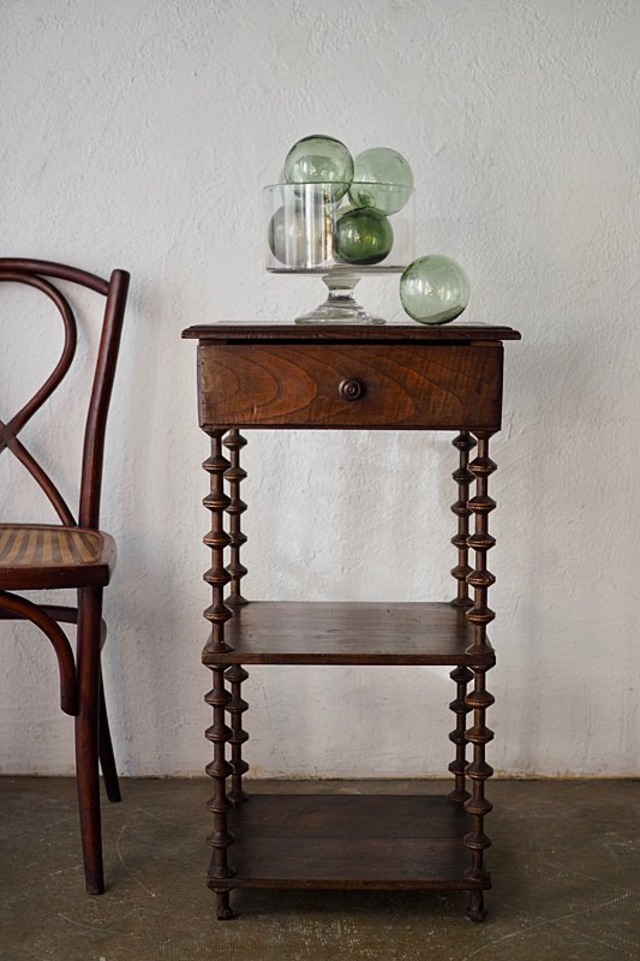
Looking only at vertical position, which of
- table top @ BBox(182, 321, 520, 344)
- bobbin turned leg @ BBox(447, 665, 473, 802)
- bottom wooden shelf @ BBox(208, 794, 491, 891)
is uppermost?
table top @ BBox(182, 321, 520, 344)

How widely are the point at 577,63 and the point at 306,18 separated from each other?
501mm

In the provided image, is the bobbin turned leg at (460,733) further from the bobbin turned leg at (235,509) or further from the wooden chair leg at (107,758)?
the wooden chair leg at (107,758)

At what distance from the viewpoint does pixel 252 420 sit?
164 centimetres

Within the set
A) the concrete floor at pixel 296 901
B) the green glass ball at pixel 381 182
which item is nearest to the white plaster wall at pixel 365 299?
the concrete floor at pixel 296 901

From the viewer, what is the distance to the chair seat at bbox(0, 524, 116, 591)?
1.68 meters

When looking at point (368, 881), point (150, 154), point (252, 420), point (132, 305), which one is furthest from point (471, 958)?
point (150, 154)

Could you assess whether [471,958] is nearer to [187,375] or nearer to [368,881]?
[368,881]

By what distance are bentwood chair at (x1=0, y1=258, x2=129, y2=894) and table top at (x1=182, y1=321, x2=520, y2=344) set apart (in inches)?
16.2

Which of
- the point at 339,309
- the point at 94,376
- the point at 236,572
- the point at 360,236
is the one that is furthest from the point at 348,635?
the point at 94,376

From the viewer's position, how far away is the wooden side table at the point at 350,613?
1.62 m

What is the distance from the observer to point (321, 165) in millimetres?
1711

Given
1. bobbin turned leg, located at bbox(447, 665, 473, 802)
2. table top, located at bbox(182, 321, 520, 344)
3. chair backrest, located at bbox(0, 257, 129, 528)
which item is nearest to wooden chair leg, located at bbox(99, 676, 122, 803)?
chair backrest, located at bbox(0, 257, 129, 528)

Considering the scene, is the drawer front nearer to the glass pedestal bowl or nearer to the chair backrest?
the glass pedestal bowl

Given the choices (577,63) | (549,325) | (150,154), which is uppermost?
(577,63)
